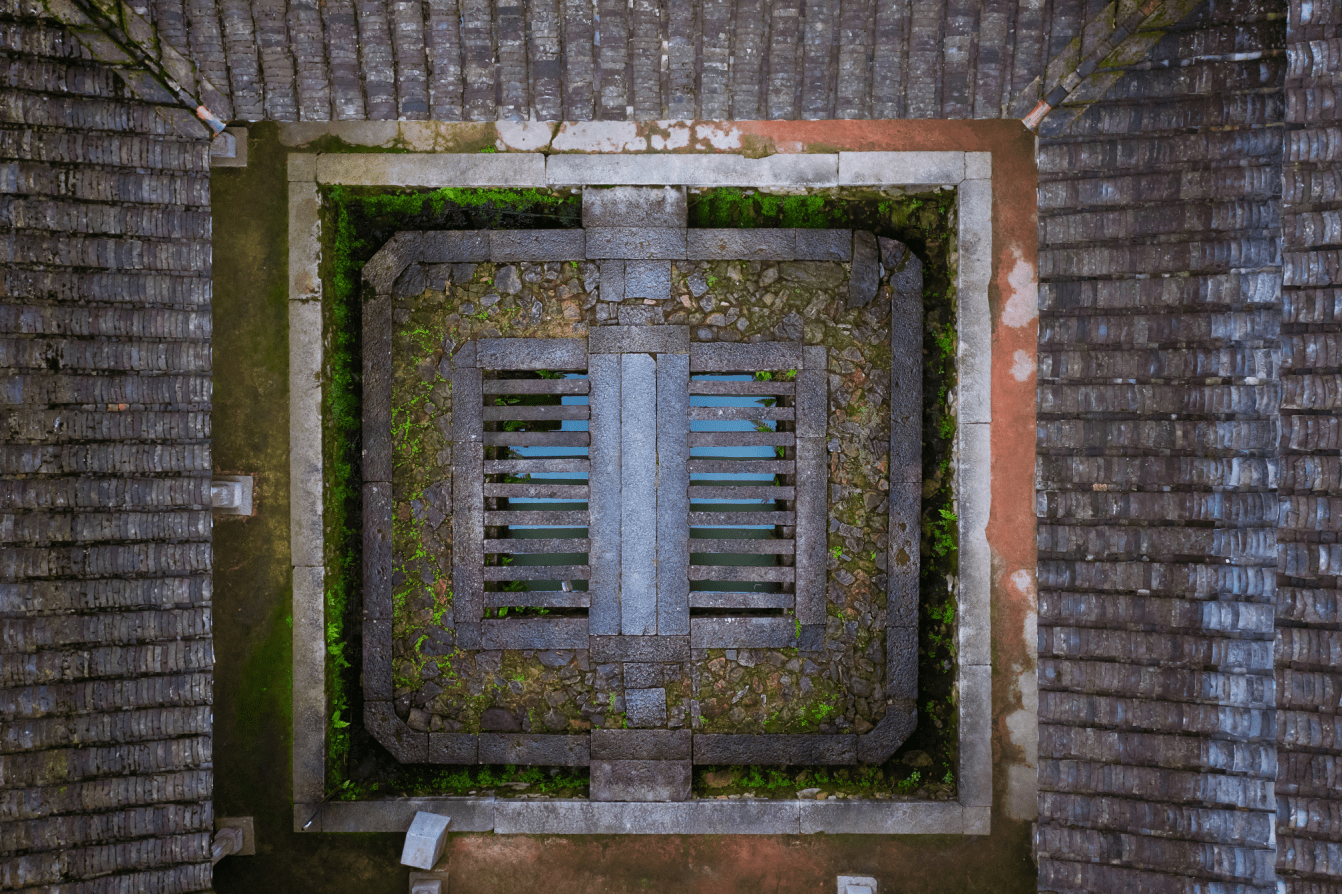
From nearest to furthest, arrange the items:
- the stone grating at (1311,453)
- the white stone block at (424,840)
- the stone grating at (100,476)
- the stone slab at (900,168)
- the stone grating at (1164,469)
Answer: the stone grating at (1311,453) → the stone grating at (1164,469) → the stone grating at (100,476) → the white stone block at (424,840) → the stone slab at (900,168)

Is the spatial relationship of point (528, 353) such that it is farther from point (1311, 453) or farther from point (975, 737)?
point (1311, 453)

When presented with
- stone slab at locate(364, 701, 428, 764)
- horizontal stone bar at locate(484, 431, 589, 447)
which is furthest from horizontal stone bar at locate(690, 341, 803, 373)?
stone slab at locate(364, 701, 428, 764)

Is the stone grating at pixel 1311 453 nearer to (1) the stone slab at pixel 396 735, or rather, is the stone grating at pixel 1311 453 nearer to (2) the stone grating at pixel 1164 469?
(2) the stone grating at pixel 1164 469

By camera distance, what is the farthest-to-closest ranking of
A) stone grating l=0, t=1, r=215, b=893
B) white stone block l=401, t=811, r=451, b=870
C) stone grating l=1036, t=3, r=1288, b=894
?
white stone block l=401, t=811, r=451, b=870
stone grating l=0, t=1, r=215, b=893
stone grating l=1036, t=3, r=1288, b=894

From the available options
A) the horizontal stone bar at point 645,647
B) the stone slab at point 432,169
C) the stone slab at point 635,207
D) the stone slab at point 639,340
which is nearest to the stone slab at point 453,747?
the horizontal stone bar at point 645,647

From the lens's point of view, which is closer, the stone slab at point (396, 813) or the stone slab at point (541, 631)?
the stone slab at point (396, 813)

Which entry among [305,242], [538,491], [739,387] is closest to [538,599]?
[538,491]

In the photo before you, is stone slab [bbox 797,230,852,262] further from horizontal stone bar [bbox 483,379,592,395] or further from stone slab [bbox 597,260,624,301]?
horizontal stone bar [bbox 483,379,592,395]
